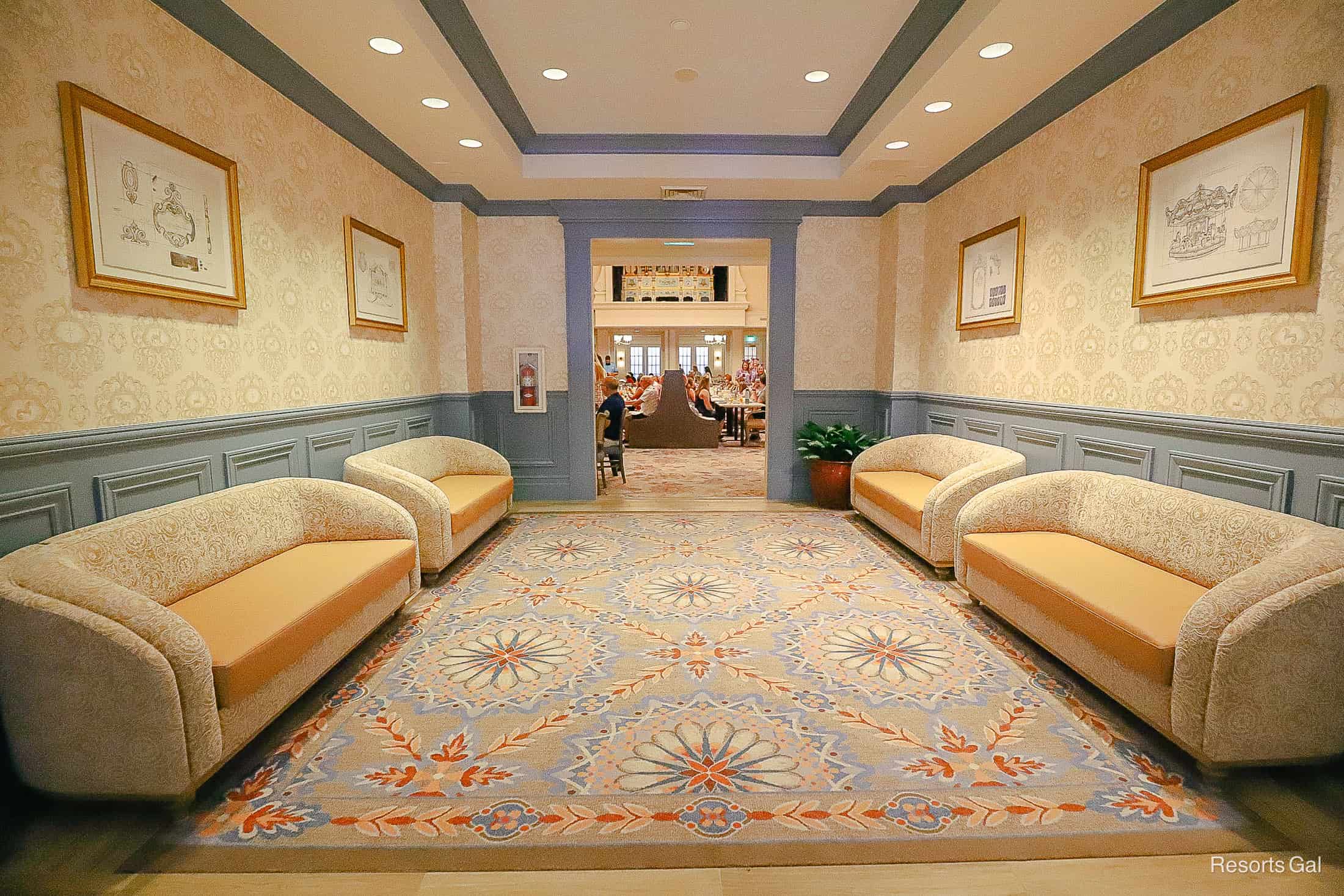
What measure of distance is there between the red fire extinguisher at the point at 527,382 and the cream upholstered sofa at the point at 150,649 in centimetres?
366

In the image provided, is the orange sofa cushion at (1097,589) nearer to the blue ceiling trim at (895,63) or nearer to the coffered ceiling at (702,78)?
the coffered ceiling at (702,78)

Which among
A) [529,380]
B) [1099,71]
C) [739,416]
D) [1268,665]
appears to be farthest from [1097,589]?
[739,416]

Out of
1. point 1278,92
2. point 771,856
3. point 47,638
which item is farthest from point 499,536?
point 1278,92

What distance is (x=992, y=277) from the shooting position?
4.69 m

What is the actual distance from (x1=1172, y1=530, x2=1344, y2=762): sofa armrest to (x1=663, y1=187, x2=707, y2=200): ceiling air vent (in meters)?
4.84

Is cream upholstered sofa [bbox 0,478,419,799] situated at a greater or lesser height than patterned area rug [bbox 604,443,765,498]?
greater

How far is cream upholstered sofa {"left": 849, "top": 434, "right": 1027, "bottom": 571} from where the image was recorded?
3.96 metres

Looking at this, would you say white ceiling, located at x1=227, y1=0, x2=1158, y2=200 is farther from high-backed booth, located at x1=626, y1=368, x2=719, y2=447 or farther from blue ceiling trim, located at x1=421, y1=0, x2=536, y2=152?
high-backed booth, located at x1=626, y1=368, x2=719, y2=447

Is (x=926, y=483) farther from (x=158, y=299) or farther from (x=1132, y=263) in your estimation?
(x=158, y=299)

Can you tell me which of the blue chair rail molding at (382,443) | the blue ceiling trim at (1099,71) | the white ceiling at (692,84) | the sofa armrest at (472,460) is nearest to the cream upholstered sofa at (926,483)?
the blue chair rail molding at (382,443)

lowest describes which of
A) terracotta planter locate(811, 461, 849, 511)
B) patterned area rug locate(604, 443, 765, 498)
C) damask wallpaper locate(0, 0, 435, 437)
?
patterned area rug locate(604, 443, 765, 498)

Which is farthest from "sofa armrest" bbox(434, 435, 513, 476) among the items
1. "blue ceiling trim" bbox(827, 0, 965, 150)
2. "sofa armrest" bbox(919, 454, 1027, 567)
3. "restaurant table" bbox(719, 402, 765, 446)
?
"restaurant table" bbox(719, 402, 765, 446)

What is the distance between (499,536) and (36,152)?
3.46 m

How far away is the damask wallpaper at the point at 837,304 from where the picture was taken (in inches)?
245
